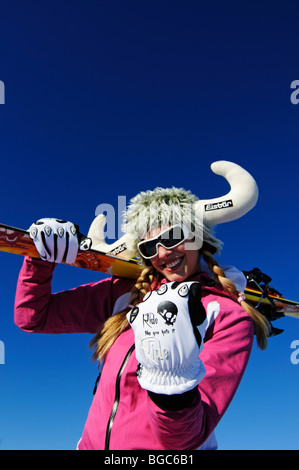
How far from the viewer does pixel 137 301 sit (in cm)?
296

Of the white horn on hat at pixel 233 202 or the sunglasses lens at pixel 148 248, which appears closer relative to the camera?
the sunglasses lens at pixel 148 248

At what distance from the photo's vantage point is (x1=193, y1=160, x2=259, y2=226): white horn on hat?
3164 mm

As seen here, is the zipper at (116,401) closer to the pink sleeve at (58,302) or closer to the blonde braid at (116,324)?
the blonde braid at (116,324)

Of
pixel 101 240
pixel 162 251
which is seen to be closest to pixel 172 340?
pixel 162 251

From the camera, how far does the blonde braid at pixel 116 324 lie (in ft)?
9.07

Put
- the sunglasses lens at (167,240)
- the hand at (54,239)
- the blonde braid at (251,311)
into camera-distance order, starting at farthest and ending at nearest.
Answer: the sunglasses lens at (167,240)
the blonde braid at (251,311)
the hand at (54,239)

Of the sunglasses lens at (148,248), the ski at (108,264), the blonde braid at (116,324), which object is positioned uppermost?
the ski at (108,264)

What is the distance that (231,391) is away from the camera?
6.45ft

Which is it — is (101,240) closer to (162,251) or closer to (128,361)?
(162,251)

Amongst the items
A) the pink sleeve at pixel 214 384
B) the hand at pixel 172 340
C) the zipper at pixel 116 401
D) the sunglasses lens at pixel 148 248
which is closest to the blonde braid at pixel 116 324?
the sunglasses lens at pixel 148 248

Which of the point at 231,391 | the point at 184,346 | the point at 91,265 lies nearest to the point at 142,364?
the point at 184,346

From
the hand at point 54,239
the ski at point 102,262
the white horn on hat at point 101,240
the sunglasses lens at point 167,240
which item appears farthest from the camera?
the white horn on hat at point 101,240

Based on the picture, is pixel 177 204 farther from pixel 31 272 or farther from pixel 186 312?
pixel 186 312

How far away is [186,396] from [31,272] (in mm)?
1822
